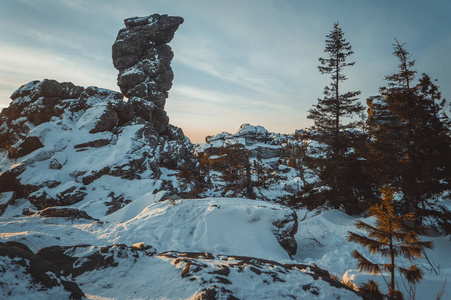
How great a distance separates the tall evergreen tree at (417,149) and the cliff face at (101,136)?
21.8m

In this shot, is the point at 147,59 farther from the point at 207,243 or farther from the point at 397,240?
the point at 397,240

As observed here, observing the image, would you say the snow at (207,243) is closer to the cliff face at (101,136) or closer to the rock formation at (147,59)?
the cliff face at (101,136)

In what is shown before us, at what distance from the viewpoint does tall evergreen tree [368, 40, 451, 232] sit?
8.27m

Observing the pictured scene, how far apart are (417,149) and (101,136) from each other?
33788 millimetres

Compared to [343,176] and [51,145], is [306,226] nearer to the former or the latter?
[343,176]

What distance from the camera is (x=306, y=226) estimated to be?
37.1ft

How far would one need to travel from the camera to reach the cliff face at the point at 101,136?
74.2 ft

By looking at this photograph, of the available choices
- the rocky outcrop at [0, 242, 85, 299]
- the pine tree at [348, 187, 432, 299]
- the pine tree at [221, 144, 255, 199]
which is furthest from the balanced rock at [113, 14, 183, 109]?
the pine tree at [348, 187, 432, 299]

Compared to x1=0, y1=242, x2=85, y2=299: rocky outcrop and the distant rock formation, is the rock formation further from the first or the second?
x1=0, y1=242, x2=85, y2=299: rocky outcrop

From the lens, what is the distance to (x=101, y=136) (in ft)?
94.1

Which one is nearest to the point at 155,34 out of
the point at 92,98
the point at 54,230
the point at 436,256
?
the point at 92,98

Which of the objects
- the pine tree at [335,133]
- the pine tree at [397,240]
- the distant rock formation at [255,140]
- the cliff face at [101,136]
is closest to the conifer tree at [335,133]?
the pine tree at [335,133]

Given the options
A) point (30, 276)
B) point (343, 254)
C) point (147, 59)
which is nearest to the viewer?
point (30, 276)

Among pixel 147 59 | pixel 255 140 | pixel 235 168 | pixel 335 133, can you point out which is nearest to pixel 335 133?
pixel 335 133
